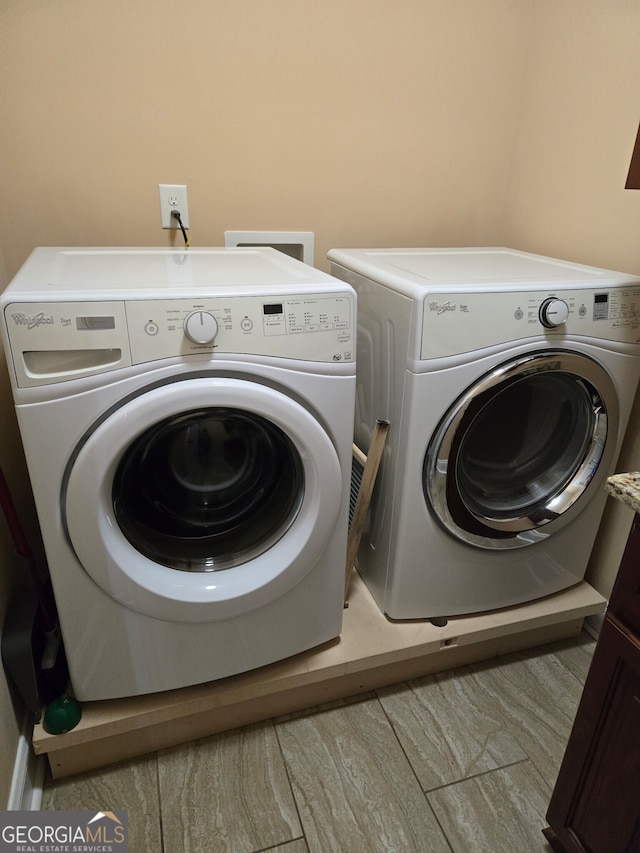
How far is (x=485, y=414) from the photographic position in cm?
130

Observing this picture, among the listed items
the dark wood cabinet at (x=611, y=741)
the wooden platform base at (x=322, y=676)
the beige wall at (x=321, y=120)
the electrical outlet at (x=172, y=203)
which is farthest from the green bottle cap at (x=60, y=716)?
the electrical outlet at (x=172, y=203)

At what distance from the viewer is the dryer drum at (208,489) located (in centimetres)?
111

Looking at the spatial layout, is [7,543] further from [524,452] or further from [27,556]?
[524,452]

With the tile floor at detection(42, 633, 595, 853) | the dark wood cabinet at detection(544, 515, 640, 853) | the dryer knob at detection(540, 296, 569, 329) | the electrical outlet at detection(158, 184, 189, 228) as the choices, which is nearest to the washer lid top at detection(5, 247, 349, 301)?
the electrical outlet at detection(158, 184, 189, 228)

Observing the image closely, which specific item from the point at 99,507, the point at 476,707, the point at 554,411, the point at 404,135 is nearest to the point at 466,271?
the point at 554,411

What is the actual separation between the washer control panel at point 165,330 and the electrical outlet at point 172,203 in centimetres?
70

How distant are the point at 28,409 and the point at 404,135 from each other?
133 centimetres

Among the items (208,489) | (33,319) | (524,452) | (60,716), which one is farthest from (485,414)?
(60,716)

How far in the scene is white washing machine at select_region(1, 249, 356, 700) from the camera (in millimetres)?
927

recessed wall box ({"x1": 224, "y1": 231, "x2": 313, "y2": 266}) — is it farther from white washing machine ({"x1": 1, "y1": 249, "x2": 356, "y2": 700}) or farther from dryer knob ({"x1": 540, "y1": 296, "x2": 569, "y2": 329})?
dryer knob ({"x1": 540, "y1": 296, "x2": 569, "y2": 329})

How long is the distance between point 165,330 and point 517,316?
0.69 metres

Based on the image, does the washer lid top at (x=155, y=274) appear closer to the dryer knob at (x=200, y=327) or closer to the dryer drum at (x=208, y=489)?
the dryer knob at (x=200, y=327)

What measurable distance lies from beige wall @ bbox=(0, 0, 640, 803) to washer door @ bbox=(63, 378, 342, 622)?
0.47 meters

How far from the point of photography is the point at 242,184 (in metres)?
1.57
